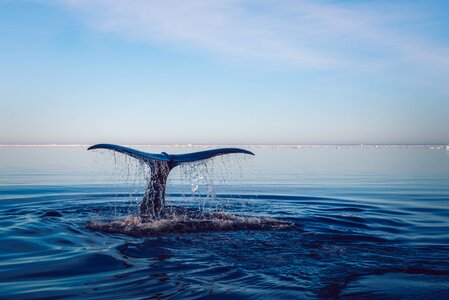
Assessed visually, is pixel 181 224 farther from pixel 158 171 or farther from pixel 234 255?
pixel 234 255

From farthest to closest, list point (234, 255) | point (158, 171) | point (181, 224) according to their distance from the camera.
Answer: point (158, 171) < point (181, 224) < point (234, 255)

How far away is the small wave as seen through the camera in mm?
9278

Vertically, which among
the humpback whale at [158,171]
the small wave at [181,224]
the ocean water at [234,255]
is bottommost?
the ocean water at [234,255]

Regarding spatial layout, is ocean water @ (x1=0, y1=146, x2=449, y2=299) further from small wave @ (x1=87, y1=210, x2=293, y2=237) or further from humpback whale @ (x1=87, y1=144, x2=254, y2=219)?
humpback whale @ (x1=87, y1=144, x2=254, y2=219)

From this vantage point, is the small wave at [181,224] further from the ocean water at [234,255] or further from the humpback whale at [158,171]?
the humpback whale at [158,171]

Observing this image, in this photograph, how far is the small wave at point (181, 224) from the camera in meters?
9.28

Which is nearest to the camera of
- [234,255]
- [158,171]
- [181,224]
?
[234,255]

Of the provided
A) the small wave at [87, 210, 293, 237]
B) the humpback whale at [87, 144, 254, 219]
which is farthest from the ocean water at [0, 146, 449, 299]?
the humpback whale at [87, 144, 254, 219]

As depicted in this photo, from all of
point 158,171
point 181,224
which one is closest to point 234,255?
point 181,224

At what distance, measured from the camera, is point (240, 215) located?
37.8 ft

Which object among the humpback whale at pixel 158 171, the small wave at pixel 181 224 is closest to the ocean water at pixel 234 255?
the small wave at pixel 181 224

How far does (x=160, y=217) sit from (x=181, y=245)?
252 cm

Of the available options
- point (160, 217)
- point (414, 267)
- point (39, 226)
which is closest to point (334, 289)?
point (414, 267)

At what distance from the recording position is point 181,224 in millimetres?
9812
